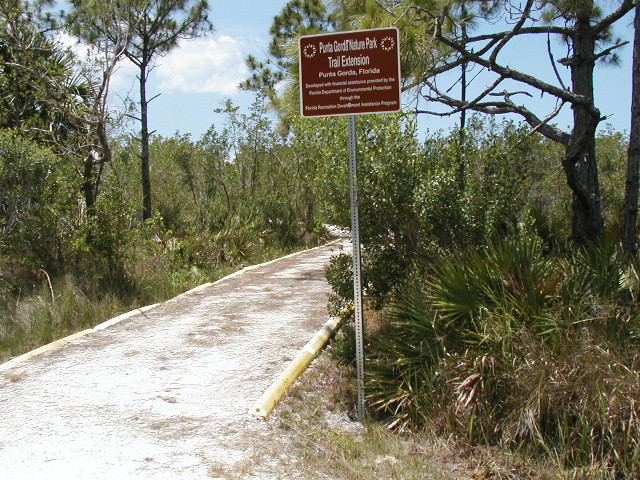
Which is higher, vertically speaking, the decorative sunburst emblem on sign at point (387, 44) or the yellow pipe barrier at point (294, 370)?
the decorative sunburst emblem on sign at point (387, 44)

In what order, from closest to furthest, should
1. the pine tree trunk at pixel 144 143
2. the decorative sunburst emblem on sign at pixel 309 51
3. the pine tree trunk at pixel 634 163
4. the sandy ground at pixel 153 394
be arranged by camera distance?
the sandy ground at pixel 153 394
the decorative sunburst emblem on sign at pixel 309 51
the pine tree trunk at pixel 634 163
the pine tree trunk at pixel 144 143

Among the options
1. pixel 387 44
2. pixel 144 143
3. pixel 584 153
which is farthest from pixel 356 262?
pixel 144 143

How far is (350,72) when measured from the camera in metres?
5.30

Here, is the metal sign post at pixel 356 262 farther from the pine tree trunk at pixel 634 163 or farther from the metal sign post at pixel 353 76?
the pine tree trunk at pixel 634 163

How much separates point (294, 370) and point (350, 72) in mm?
2883

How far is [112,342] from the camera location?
718 cm

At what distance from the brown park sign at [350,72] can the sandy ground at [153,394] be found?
265cm

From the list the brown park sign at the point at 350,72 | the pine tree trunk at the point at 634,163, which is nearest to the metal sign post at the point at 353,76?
the brown park sign at the point at 350,72

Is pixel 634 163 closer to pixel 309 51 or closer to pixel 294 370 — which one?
pixel 309 51

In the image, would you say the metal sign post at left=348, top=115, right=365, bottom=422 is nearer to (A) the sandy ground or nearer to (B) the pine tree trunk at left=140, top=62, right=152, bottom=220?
(A) the sandy ground

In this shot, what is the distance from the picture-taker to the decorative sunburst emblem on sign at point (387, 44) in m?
5.20

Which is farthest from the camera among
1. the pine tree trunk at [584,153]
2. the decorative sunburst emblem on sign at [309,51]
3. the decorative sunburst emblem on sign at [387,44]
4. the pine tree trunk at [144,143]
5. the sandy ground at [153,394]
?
the pine tree trunk at [144,143]

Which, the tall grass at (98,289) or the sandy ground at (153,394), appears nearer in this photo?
the sandy ground at (153,394)

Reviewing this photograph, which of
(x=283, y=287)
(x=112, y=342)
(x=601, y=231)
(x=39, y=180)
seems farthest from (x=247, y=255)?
(x=601, y=231)
